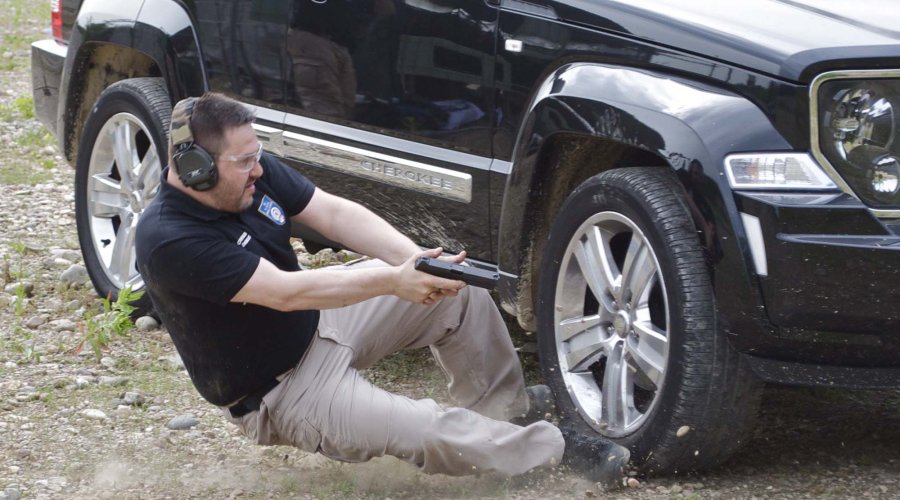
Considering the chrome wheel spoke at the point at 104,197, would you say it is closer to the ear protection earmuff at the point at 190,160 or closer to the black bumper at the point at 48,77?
the black bumper at the point at 48,77

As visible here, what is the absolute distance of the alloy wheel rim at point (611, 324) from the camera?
371 centimetres

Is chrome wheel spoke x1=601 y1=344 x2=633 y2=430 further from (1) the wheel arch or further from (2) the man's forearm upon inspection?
(1) the wheel arch

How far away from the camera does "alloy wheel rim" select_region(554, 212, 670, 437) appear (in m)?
3.71

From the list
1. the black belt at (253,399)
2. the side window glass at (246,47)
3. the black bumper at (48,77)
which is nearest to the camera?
the black belt at (253,399)

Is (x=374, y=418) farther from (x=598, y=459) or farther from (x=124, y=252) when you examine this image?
(x=124, y=252)

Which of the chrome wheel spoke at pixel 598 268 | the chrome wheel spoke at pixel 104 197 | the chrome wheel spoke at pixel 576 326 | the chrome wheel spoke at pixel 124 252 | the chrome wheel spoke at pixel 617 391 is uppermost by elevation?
the chrome wheel spoke at pixel 598 268

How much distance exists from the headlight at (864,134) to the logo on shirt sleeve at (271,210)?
153 centimetres

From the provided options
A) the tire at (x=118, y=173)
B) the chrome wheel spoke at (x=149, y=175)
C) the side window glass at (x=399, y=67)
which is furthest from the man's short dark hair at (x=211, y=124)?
the chrome wheel spoke at (x=149, y=175)

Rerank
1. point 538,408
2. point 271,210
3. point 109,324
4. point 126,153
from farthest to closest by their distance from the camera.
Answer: point 126,153
point 109,324
point 538,408
point 271,210

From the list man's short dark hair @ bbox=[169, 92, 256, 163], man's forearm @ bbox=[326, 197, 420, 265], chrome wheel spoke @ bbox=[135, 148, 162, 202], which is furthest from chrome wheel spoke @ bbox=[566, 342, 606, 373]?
chrome wheel spoke @ bbox=[135, 148, 162, 202]

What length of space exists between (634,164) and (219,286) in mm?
1231

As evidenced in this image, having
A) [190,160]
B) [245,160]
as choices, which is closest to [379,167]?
[245,160]

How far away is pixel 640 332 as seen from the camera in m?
3.73

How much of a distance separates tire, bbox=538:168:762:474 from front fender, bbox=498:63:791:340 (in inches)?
3.6
